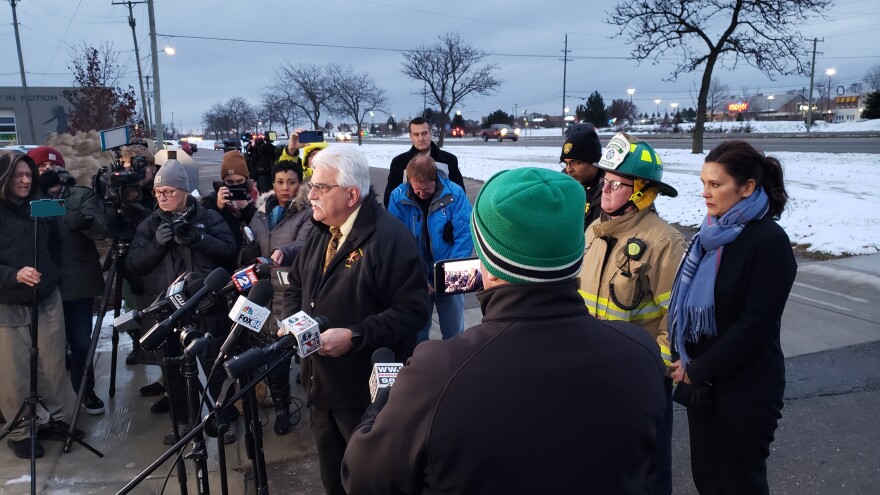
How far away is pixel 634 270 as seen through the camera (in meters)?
2.67

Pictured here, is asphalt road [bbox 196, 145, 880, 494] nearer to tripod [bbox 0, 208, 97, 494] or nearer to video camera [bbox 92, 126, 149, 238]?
tripod [bbox 0, 208, 97, 494]

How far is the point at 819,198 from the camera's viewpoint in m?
11.7

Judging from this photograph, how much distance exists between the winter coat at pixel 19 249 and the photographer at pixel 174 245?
50 cm

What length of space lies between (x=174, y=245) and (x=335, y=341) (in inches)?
84.6

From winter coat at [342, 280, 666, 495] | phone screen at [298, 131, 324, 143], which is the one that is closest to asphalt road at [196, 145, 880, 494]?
winter coat at [342, 280, 666, 495]

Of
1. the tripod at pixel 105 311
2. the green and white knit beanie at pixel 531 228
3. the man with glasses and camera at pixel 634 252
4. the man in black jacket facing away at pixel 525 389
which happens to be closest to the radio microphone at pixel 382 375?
the man in black jacket facing away at pixel 525 389

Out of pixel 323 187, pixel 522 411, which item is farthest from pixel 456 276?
pixel 522 411

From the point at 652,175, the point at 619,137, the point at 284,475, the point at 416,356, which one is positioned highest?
the point at 619,137

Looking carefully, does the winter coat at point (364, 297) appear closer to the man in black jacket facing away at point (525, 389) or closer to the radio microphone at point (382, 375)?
the radio microphone at point (382, 375)

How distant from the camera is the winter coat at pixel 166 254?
4082 millimetres

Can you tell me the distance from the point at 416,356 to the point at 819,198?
12.8 m

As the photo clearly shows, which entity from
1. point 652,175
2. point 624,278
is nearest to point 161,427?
point 624,278

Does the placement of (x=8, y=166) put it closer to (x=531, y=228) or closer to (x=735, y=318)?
(x=531, y=228)

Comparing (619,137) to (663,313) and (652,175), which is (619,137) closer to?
(652,175)
